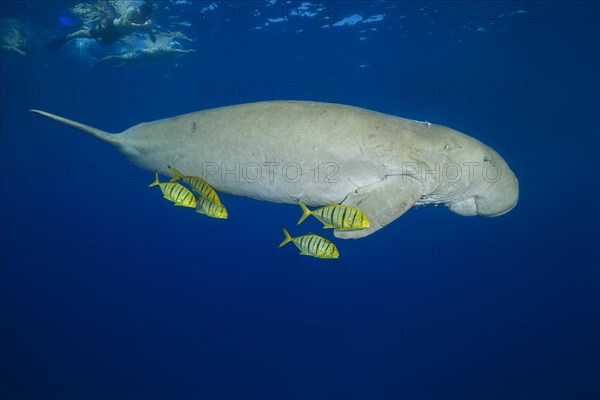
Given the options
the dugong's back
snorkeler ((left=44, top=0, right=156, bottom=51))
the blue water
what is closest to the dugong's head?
the dugong's back

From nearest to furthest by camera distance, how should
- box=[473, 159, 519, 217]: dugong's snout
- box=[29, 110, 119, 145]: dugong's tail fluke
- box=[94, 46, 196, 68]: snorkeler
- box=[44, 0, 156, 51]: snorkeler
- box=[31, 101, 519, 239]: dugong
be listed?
box=[31, 101, 519, 239]: dugong
box=[473, 159, 519, 217]: dugong's snout
box=[29, 110, 119, 145]: dugong's tail fluke
box=[44, 0, 156, 51]: snorkeler
box=[94, 46, 196, 68]: snorkeler

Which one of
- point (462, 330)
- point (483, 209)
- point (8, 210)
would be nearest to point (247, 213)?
point (8, 210)

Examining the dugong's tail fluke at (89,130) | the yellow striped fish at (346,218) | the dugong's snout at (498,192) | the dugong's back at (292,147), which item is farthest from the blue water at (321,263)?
the dugong's snout at (498,192)

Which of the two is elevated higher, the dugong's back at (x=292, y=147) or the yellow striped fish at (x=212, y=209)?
the dugong's back at (x=292, y=147)

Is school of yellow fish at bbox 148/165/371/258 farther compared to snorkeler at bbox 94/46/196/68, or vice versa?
snorkeler at bbox 94/46/196/68

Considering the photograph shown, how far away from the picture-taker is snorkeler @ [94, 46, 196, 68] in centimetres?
2025

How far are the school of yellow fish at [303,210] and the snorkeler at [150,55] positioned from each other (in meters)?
19.5

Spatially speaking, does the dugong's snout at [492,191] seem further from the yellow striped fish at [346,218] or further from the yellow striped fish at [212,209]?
the yellow striped fish at [212,209]

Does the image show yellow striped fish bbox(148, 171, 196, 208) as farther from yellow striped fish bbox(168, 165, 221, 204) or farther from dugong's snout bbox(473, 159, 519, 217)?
dugong's snout bbox(473, 159, 519, 217)

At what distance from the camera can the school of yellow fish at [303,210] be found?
2658 mm

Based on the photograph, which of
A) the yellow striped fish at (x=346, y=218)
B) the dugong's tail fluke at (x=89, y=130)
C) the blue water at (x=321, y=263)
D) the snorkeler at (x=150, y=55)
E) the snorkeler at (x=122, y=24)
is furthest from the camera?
the snorkeler at (x=150, y=55)

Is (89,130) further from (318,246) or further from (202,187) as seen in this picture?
(318,246)

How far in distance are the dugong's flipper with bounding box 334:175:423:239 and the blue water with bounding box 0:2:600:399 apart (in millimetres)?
6045

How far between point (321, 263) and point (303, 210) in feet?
92.9
